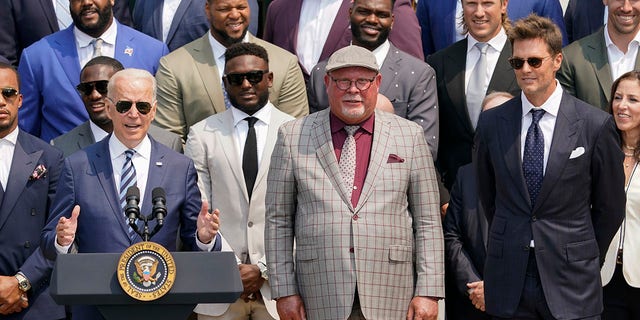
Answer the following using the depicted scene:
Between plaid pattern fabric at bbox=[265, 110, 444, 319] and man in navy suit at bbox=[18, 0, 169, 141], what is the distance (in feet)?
8.68

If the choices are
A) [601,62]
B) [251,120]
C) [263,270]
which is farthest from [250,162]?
[601,62]

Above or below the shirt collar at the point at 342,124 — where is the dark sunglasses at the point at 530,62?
above

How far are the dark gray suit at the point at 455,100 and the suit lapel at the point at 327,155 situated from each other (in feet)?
6.88

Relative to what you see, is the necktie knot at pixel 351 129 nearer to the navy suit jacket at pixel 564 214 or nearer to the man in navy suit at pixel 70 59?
the navy suit jacket at pixel 564 214

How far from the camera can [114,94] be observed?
738 centimetres

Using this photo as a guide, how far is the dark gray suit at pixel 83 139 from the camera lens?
843 centimetres

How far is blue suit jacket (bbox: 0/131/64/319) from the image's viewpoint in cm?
796

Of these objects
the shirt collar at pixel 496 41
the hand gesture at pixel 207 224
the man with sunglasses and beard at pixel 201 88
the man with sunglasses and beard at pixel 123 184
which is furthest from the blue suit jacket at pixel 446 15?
the hand gesture at pixel 207 224

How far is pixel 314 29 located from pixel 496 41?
58.5 inches

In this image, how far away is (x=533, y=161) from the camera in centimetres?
681

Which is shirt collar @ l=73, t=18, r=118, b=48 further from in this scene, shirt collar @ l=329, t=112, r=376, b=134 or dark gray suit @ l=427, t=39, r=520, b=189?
shirt collar @ l=329, t=112, r=376, b=134

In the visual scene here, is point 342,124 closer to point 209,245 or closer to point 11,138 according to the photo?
point 209,245

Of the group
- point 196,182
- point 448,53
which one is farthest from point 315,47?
point 196,182

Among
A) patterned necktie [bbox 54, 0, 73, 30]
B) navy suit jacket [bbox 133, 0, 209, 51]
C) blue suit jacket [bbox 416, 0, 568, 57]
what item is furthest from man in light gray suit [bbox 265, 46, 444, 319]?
patterned necktie [bbox 54, 0, 73, 30]
